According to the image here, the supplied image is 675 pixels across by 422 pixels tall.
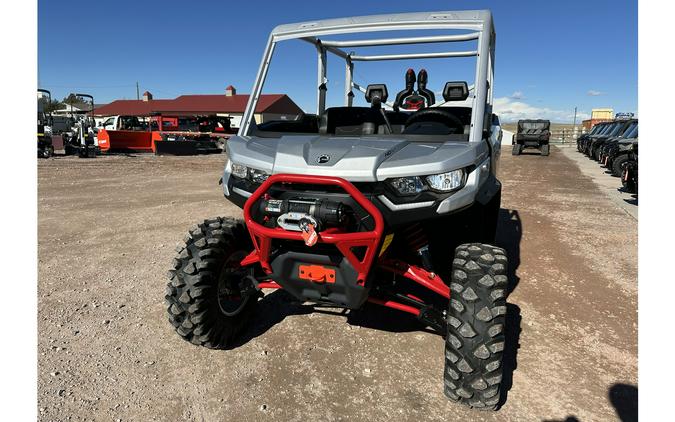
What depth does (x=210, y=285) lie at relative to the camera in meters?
3.10

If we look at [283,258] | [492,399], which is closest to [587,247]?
[492,399]

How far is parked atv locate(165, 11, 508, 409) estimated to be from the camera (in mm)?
2545

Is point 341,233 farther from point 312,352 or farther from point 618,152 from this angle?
point 618,152

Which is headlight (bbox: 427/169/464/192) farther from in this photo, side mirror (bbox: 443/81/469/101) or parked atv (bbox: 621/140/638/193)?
parked atv (bbox: 621/140/638/193)

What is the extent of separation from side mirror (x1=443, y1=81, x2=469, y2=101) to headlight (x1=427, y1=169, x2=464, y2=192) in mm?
1011

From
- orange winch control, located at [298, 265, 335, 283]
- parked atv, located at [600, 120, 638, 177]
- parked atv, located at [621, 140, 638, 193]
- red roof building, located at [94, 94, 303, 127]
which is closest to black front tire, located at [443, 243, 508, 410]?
orange winch control, located at [298, 265, 335, 283]

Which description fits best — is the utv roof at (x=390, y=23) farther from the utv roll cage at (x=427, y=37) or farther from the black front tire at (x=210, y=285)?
the black front tire at (x=210, y=285)

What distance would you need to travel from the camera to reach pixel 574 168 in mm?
17234

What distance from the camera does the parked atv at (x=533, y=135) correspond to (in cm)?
2366

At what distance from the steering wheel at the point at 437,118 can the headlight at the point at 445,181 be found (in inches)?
32.9

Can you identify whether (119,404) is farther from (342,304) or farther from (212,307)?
(342,304)

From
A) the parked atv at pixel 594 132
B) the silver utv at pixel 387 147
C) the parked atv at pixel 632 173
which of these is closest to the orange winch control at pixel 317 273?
the silver utv at pixel 387 147

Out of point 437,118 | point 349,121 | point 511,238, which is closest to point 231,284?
point 349,121

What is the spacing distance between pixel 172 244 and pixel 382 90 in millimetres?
3281
